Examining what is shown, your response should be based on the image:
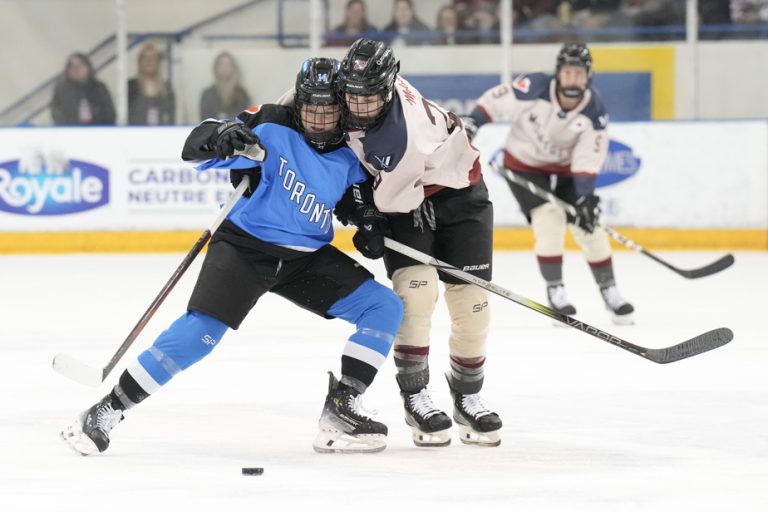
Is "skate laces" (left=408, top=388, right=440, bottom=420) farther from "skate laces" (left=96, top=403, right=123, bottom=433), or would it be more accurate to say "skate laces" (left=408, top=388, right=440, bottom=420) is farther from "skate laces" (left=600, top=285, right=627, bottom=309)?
"skate laces" (left=600, top=285, right=627, bottom=309)

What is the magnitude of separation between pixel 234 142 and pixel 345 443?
0.76 m

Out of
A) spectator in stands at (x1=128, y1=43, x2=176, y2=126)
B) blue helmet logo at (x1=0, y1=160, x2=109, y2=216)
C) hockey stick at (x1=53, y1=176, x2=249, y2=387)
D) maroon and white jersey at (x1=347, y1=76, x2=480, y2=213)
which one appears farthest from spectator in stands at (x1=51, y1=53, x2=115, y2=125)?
maroon and white jersey at (x1=347, y1=76, x2=480, y2=213)

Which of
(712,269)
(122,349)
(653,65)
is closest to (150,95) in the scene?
(653,65)

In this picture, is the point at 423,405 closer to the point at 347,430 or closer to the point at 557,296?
the point at 347,430

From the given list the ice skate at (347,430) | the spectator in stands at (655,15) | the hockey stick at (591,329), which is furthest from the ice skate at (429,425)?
the spectator in stands at (655,15)

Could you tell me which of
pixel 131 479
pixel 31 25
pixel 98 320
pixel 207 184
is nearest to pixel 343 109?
pixel 131 479

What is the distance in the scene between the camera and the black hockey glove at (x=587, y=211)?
5.59 m

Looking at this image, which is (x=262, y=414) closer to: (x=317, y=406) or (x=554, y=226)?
(x=317, y=406)

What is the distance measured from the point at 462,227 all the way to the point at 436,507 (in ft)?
3.04

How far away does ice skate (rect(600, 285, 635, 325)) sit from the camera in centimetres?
557

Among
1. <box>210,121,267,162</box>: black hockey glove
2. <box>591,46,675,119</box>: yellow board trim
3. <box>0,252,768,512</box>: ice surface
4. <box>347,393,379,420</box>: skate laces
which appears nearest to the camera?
<box>0,252,768,512</box>: ice surface

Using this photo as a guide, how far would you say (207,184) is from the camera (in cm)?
777

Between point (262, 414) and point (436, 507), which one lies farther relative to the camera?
point (262, 414)

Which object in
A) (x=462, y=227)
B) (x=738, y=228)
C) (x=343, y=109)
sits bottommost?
(x=738, y=228)
